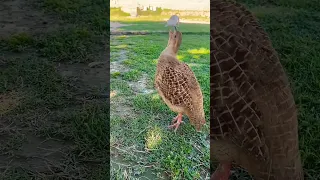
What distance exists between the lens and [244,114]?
1.55m

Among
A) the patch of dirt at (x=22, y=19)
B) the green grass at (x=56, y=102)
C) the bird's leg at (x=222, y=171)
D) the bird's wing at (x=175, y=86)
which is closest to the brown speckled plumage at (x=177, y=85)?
the bird's wing at (x=175, y=86)

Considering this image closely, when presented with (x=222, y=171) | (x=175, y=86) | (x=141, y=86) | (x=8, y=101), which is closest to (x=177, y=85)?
(x=175, y=86)

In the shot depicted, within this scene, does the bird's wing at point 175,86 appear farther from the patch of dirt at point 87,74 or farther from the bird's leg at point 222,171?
the patch of dirt at point 87,74

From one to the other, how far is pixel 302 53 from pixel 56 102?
1.88 metres

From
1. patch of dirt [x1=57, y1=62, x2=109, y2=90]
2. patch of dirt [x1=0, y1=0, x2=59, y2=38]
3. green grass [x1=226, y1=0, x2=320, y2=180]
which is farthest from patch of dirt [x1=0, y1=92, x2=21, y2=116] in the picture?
green grass [x1=226, y1=0, x2=320, y2=180]

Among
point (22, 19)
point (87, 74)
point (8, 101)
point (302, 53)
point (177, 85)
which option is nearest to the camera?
point (177, 85)

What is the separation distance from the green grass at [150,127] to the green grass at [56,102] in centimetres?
111

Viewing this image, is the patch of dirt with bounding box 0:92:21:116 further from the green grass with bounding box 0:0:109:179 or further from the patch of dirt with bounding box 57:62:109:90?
the patch of dirt with bounding box 57:62:109:90

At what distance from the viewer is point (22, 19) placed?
484cm

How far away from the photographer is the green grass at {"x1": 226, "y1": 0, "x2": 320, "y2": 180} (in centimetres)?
272

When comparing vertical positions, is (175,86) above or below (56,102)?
above

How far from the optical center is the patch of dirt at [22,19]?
459 centimetres

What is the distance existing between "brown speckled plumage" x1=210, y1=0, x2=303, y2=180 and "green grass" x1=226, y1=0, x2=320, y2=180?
951 millimetres

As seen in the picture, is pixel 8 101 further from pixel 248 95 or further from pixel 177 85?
pixel 248 95
